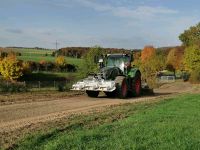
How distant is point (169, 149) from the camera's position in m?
9.62

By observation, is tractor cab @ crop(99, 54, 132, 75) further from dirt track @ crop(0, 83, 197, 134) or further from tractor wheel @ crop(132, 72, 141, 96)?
dirt track @ crop(0, 83, 197, 134)

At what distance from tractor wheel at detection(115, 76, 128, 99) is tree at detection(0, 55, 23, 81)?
66114mm

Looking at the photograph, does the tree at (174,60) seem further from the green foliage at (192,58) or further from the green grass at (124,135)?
the green grass at (124,135)

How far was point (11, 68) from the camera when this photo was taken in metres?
90.2

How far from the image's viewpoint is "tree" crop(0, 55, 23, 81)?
90.4m

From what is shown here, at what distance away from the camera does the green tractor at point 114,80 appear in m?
24.9

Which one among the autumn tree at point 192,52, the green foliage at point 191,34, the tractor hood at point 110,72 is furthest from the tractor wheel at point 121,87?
the green foliage at point 191,34

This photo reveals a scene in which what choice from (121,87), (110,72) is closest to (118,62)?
(110,72)

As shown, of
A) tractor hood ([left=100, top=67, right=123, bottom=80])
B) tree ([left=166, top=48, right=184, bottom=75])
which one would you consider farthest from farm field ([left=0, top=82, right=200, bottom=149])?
tree ([left=166, top=48, right=184, bottom=75])

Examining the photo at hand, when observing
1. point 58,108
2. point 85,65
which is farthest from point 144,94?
point 85,65

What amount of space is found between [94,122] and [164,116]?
2742mm

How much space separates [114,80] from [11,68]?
221ft

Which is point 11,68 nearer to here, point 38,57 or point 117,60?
point 38,57

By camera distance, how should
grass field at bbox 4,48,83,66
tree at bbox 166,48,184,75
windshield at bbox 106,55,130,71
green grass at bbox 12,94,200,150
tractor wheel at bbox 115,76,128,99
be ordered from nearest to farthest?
green grass at bbox 12,94,200,150 → tractor wheel at bbox 115,76,128,99 → windshield at bbox 106,55,130,71 → tree at bbox 166,48,184,75 → grass field at bbox 4,48,83,66
